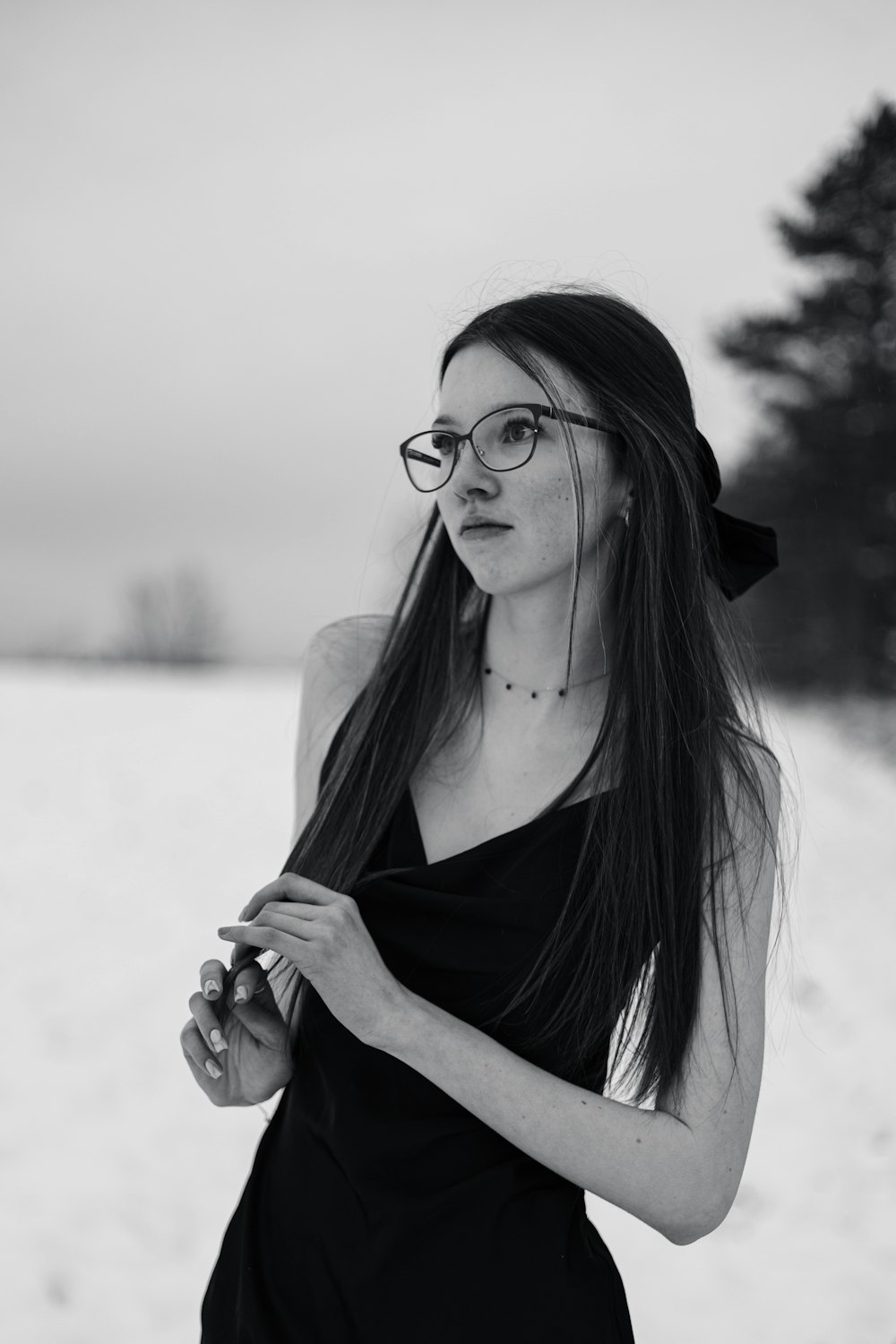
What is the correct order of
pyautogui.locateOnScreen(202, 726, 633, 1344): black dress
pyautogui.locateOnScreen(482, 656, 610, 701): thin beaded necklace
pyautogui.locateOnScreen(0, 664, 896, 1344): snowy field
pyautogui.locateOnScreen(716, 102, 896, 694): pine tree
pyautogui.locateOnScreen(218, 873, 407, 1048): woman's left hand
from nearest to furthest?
pyautogui.locateOnScreen(218, 873, 407, 1048): woman's left hand, pyautogui.locateOnScreen(202, 726, 633, 1344): black dress, pyautogui.locateOnScreen(482, 656, 610, 701): thin beaded necklace, pyautogui.locateOnScreen(0, 664, 896, 1344): snowy field, pyautogui.locateOnScreen(716, 102, 896, 694): pine tree

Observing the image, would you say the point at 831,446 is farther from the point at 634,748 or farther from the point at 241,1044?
the point at 241,1044

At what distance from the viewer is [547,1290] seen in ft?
4.55

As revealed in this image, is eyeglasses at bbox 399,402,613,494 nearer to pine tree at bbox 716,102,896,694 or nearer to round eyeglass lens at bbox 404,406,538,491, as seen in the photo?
round eyeglass lens at bbox 404,406,538,491

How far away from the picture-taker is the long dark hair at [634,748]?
1.45 metres

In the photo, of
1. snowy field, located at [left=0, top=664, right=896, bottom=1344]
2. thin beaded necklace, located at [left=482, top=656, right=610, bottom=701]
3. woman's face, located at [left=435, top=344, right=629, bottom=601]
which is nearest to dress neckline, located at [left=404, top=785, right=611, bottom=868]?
thin beaded necklace, located at [left=482, top=656, right=610, bottom=701]

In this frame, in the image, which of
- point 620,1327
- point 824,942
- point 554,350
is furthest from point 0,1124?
point 824,942

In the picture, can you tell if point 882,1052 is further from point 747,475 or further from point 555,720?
point 747,475

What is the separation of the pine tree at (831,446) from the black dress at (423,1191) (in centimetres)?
1173

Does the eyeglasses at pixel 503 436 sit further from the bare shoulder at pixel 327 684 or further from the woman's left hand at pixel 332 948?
the woman's left hand at pixel 332 948

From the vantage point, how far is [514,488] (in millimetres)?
1501

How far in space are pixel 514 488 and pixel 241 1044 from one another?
2.87 ft

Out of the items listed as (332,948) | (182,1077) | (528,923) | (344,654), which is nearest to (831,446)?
(182,1077)

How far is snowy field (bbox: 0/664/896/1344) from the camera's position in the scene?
2.92 metres

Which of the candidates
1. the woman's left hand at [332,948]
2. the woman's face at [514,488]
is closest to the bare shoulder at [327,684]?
the woman's face at [514,488]
